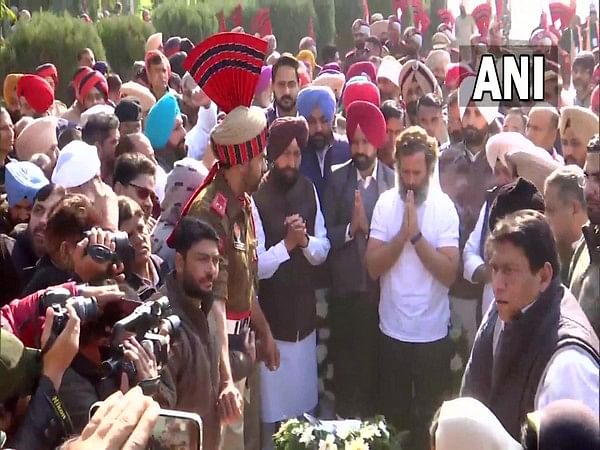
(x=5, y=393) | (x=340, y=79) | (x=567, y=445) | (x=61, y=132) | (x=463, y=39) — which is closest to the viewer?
(x=567, y=445)

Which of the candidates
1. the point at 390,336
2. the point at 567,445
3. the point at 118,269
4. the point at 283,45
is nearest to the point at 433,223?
the point at 390,336

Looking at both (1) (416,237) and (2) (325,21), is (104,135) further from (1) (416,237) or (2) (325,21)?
(2) (325,21)

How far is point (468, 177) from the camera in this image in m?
4.52

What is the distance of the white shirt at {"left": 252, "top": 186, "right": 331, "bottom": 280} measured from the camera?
414cm

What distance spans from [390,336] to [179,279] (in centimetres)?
129

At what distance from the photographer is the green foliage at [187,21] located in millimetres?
12117

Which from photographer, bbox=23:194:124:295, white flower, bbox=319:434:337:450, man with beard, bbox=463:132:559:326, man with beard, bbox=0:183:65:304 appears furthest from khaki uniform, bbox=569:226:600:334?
man with beard, bbox=0:183:65:304

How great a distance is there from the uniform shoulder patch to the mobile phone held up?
1791mm

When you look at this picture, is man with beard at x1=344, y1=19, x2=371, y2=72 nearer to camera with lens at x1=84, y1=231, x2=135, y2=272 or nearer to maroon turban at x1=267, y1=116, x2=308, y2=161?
maroon turban at x1=267, y1=116, x2=308, y2=161

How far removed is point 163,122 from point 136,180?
133cm

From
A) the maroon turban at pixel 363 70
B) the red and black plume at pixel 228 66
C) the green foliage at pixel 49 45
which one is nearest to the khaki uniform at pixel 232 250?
the red and black plume at pixel 228 66

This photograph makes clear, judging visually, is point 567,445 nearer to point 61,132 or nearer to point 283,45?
point 61,132

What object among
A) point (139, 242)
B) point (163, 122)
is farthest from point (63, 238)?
point (163, 122)

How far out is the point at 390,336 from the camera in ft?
13.6
